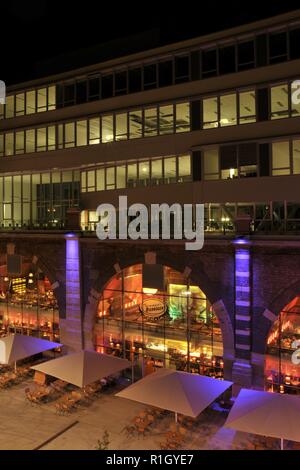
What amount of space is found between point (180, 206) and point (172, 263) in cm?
494

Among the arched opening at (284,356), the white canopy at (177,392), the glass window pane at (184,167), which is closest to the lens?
the white canopy at (177,392)

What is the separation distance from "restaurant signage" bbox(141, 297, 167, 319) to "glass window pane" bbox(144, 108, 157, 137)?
10.6m

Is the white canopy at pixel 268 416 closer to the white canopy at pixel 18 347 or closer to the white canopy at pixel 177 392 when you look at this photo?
the white canopy at pixel 177 392

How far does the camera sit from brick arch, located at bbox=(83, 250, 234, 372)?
19.9 metres

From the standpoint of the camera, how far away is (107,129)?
2781cm

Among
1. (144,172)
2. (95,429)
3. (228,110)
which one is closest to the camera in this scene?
(95,429)

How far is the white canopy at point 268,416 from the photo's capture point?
45.1ft

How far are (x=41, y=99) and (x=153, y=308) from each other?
17985 millimetres

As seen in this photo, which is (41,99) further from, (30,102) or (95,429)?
(95,429)

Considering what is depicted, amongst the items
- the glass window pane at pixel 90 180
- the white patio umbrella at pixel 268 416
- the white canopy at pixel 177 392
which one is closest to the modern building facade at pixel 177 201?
the glass window pane at pixel 90 180

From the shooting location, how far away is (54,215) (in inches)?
1227

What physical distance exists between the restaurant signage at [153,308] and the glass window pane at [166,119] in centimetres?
1043

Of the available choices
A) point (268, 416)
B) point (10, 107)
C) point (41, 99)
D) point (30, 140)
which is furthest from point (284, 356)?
point (10, 107)

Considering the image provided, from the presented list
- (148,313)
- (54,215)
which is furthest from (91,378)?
(54,215)
